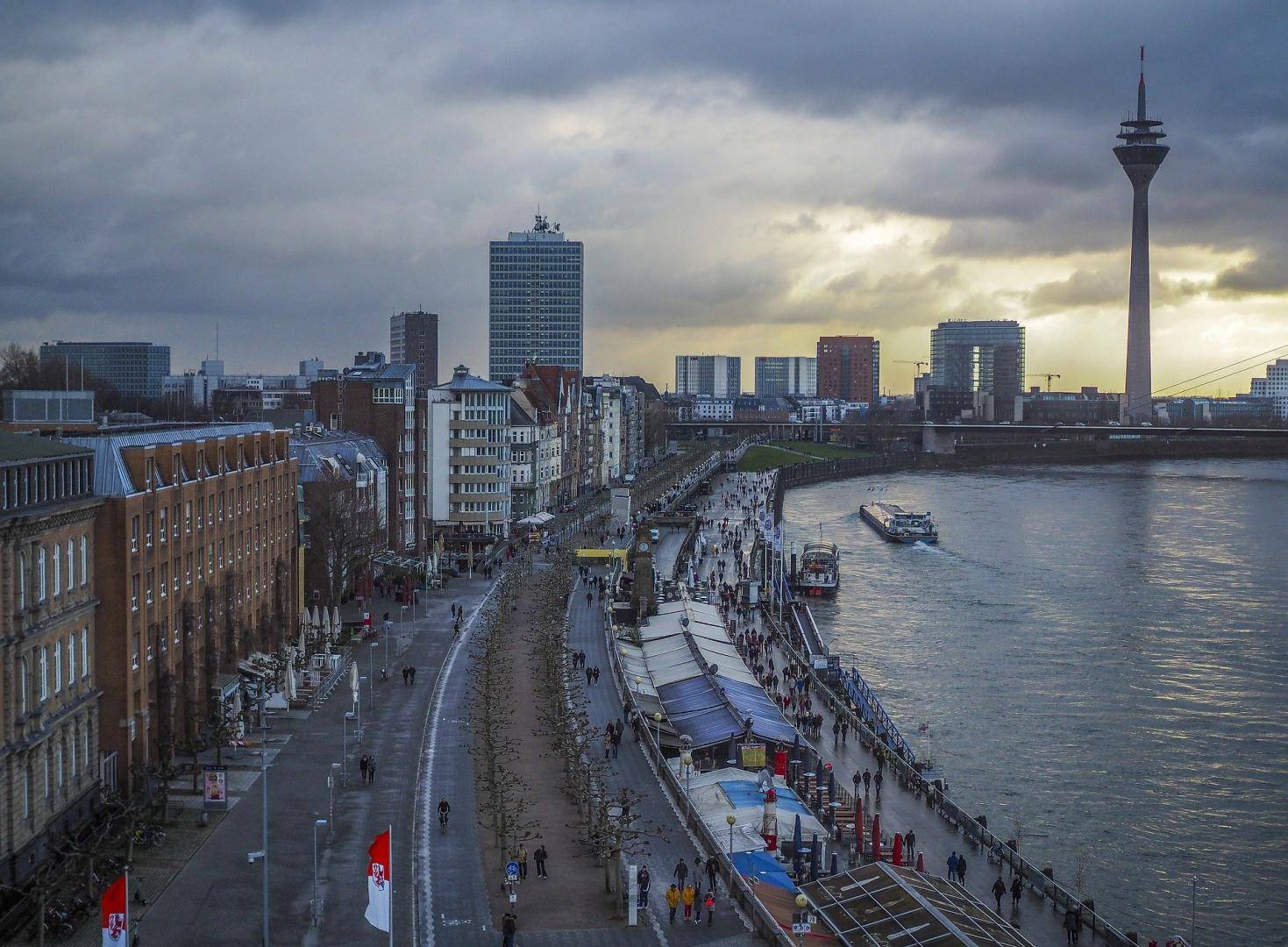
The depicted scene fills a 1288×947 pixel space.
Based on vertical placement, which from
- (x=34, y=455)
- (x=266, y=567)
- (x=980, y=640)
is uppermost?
(x=34, y=455)

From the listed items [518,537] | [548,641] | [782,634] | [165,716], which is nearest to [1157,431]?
[518,537]

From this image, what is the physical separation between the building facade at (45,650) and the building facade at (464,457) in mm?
50654

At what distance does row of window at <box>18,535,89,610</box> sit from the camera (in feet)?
88.6

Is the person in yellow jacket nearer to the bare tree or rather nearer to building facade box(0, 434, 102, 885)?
building facade box(0, 434, 102, 885)

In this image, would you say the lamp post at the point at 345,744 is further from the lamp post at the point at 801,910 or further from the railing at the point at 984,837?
the railing at the point at 984,837

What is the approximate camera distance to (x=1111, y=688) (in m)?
52.4

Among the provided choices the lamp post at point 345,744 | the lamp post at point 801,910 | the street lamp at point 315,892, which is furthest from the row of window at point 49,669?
the lamp post at point 801,910

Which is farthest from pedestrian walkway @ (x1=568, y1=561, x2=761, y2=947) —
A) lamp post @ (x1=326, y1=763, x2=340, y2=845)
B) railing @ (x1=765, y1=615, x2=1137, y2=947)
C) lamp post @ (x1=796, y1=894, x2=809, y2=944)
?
railing @ (x1=765, y1=615, x2=1137, y2=947)

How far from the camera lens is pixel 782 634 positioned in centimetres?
5828

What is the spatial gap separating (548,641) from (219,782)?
55.8ft

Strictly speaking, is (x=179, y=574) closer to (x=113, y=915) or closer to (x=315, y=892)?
(x=315, y=892)

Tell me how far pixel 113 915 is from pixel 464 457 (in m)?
62.0

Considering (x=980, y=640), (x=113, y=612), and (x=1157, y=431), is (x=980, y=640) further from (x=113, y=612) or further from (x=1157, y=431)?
(x=1157, y=431)

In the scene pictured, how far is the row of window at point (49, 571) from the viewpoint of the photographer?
27016mm
